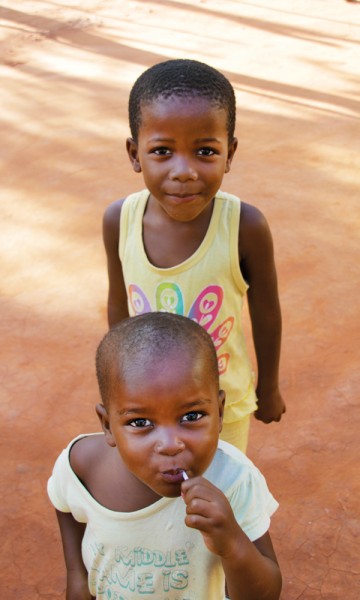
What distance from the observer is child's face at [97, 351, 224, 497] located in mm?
1367

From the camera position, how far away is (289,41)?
7.96 m

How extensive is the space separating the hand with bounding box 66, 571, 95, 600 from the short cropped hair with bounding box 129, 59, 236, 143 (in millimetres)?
972

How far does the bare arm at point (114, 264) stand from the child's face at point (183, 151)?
0.21 metres

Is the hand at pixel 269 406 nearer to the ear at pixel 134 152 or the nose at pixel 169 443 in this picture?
the ear at pixel 134 152

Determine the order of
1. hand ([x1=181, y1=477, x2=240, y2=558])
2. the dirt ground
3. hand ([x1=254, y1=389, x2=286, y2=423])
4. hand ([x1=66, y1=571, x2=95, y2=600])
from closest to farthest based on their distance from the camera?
1. hand ([x1=181, y1=477, x2=240, y2=558])
2. hand ([x1=66, y1=571, x2=95, y2=600])
3. hand ([x1=254, y1=389, x2=286, y2=423])
4. the dirt ground

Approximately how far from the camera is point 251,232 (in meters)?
1.93

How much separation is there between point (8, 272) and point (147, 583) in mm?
3008

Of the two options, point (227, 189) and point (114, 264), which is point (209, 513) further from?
point (227, 189)

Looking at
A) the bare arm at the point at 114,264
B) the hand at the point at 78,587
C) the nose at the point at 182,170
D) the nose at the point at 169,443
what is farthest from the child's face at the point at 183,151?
the hand at the point at 78,587

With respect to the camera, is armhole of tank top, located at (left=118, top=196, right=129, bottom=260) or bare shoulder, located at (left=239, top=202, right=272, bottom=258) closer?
bare shoulder, located at (left=239, top=202, right=272, bottom=258)

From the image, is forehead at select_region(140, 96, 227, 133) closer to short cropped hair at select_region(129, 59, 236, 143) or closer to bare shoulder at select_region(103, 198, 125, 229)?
short cropped hair at select_region(129, 59, 236, 143)

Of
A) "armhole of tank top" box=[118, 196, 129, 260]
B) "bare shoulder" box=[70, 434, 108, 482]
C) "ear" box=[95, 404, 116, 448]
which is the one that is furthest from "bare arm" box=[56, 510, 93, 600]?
"armhole of tank top" box=[118, 196, 129, 260]

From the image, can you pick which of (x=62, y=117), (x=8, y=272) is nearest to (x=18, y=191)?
(x=8, y=272)

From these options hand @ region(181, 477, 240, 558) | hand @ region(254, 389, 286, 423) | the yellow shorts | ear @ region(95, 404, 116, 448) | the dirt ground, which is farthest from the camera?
the dirt ground
